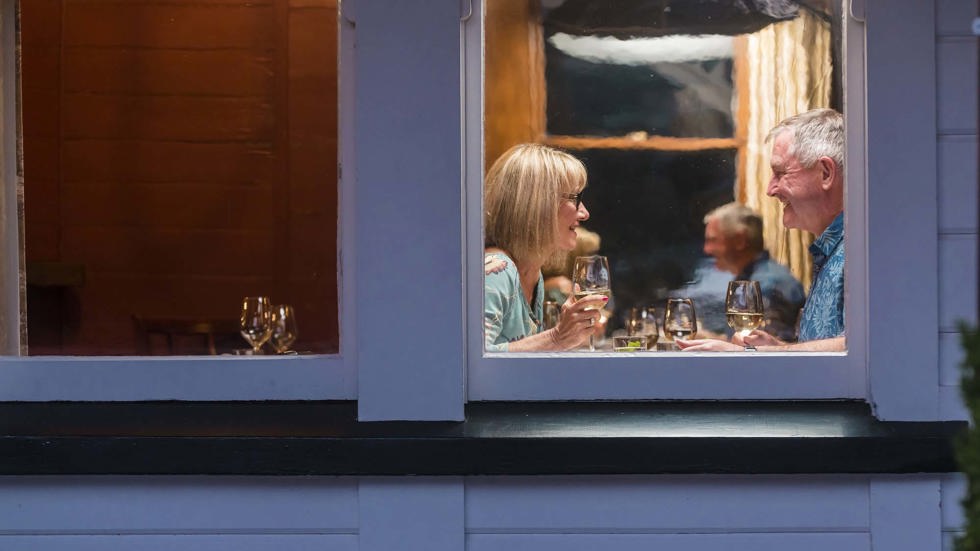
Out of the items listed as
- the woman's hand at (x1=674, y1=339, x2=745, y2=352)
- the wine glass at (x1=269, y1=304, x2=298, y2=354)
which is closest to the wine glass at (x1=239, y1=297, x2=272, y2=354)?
the wine glass at (x1=269, y1=304, x2=298, y2=354)

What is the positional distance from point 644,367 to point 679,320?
12.8 inches

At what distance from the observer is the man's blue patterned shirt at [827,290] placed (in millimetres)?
2633

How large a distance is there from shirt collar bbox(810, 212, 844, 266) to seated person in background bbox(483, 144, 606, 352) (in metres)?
0.53

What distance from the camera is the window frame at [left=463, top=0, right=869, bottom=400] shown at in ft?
8.13

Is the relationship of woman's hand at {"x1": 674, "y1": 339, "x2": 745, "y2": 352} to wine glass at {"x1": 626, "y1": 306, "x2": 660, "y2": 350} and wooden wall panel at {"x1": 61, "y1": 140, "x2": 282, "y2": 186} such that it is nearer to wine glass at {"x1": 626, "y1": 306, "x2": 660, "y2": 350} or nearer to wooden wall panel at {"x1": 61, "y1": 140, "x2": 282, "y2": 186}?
wine glass at {"x1": 626, "y1": 306, "x2": 660, "y2": 350}

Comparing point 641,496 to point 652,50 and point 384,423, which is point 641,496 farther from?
point 652,50

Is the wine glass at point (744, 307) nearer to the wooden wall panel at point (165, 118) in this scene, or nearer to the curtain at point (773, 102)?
the curtain at point (773, 102)

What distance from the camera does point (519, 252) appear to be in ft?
9.39

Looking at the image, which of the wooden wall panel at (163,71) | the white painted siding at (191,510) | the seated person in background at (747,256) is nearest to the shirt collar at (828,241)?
the seated person in background at (747,256)

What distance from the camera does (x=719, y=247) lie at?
116 inches

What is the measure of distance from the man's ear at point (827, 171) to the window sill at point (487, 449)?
25.9 inches

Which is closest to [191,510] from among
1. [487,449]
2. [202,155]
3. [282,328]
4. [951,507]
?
[487,449]

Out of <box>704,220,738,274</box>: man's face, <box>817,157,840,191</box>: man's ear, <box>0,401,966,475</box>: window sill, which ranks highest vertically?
<box>817,157,840,191</box>: man's ear

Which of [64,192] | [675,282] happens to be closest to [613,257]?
[675,282]
